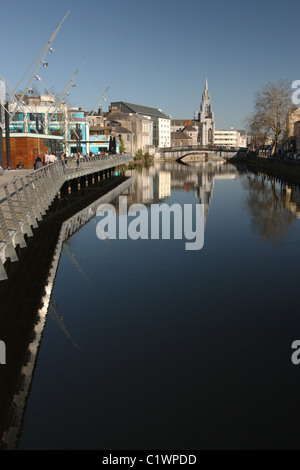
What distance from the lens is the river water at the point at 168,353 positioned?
7.20 m

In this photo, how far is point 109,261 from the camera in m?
17.2

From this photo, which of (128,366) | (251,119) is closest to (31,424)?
(128,366)

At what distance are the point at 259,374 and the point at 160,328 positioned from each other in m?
2.71

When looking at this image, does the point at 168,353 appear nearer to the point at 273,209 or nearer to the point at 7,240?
the point at 7,240

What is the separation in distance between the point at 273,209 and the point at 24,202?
60.6ft

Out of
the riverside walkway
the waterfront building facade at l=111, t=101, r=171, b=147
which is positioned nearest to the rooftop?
the waterfront building facade at l=111, t=101, r=171, b=147

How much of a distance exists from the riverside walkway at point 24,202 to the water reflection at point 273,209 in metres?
9.14

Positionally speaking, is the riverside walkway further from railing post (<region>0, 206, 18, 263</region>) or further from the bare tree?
the bare tree

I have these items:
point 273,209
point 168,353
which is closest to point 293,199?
point 273,209

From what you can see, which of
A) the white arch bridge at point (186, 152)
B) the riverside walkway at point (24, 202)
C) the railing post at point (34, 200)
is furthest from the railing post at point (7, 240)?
the white arch bridge at point (186, 152)

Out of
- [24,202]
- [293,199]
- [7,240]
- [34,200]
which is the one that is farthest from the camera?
[293,199]

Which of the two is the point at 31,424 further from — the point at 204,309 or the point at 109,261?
the point at 109,261

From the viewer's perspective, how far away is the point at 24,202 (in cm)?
1698

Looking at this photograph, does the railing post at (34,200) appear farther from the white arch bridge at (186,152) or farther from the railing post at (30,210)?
the white arch bridge at (186,152)
